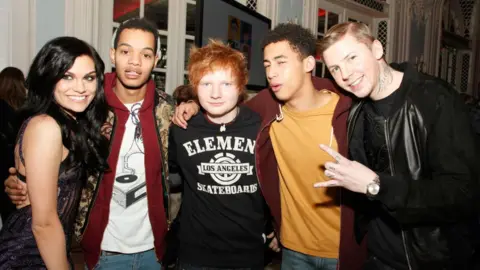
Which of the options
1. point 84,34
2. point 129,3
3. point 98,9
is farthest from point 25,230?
point 129,3

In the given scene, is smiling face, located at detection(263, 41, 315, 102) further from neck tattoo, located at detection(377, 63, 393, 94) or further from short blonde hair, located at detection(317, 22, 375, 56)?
neck tattoo, located at detection(377, 63, 393, 94)

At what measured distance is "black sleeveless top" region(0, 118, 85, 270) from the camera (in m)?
1.56

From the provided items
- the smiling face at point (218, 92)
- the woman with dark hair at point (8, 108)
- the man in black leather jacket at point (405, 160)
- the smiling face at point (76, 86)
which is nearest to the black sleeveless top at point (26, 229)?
the smiling face at point (76, 86)

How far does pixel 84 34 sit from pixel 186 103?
6.79ft

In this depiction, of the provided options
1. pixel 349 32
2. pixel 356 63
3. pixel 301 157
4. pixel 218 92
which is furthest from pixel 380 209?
pixel 218 92

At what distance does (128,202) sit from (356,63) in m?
1.30

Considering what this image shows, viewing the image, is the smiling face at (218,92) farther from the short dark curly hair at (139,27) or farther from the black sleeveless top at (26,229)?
the black sleeveless top at (26,229)

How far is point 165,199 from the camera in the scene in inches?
83.8

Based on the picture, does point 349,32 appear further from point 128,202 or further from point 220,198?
point 128,202

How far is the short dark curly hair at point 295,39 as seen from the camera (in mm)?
2207

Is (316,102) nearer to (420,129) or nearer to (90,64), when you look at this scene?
(420,129)

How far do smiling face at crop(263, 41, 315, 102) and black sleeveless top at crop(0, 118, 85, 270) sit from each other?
1104 mm

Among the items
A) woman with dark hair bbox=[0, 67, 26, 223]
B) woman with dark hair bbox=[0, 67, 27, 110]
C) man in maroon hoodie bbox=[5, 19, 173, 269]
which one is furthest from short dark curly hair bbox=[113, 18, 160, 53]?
woman with dark hair bbox=[0, 67, 27, 110]

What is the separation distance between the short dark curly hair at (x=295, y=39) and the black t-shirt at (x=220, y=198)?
20.5 inches
